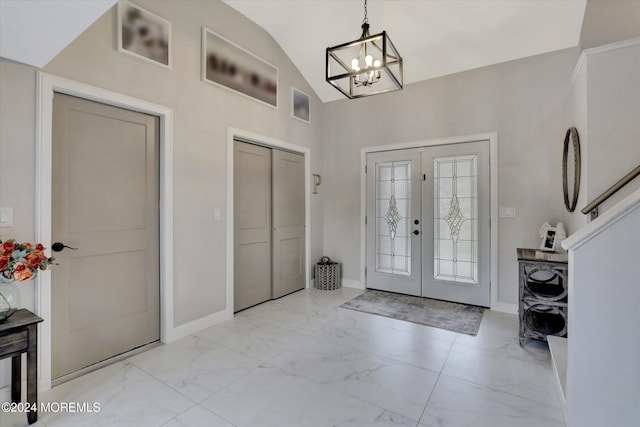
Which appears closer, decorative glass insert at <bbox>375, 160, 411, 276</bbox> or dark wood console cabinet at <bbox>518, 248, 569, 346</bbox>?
dark wood console cabinet at <bbox>518, 248, 569, 346</bbox>

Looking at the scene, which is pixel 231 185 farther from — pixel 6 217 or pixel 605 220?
pixel 605 220

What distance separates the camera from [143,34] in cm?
260

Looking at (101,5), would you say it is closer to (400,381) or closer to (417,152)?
(400,381)

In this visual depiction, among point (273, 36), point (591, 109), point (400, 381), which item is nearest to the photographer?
point (400, 381)

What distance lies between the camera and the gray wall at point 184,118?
6.52 ft

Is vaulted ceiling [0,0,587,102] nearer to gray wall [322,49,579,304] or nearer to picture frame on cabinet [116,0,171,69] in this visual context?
gray wall [322,49,579,304]

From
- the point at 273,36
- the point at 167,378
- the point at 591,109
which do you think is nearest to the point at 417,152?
the point at 591,109

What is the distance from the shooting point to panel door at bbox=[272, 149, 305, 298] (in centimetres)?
416

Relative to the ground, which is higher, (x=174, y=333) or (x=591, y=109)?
(x=591, y=109)

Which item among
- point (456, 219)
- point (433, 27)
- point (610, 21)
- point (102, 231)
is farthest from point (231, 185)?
point (610, 21)

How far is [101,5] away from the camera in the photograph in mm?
1532

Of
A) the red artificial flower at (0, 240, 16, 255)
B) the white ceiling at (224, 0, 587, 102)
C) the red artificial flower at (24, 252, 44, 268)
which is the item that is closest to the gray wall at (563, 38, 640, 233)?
the white ceiling at (224, 0, 587, 102)

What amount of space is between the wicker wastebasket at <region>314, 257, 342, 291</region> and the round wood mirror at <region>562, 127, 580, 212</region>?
2.93m

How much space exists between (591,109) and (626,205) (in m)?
1.35
